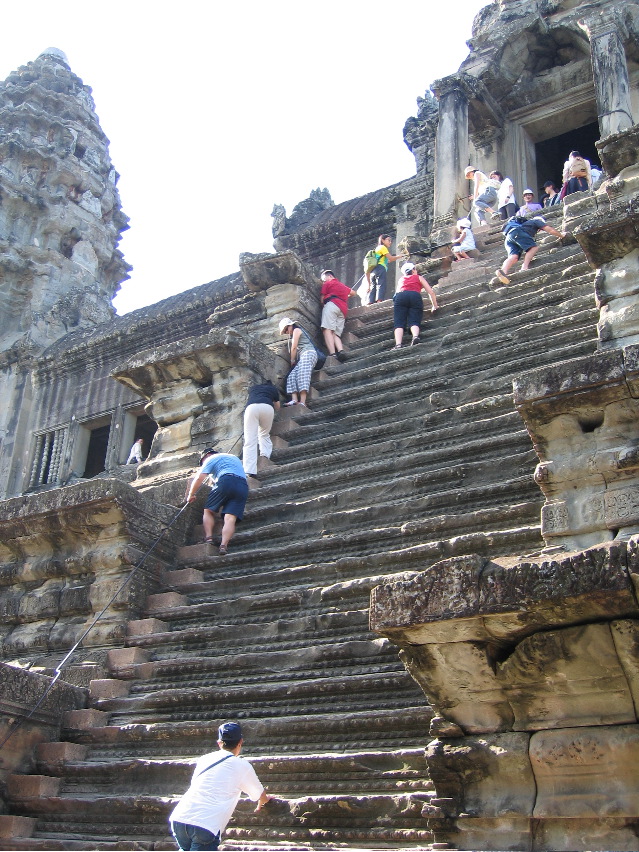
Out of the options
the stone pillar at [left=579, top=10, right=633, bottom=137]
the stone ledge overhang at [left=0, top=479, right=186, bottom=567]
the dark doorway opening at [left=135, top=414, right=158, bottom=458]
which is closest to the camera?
the stone ledge overhang at [left=0, top=479, right=186, bottom=567]

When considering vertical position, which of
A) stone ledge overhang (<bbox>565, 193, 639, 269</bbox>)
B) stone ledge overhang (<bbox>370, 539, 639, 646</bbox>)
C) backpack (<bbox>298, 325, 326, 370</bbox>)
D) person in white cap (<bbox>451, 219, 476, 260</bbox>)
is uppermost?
person in white cap (<bbox>451, 219, 476, 260</bbox>)

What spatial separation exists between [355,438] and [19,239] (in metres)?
19.3

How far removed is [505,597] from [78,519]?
445 centimetres

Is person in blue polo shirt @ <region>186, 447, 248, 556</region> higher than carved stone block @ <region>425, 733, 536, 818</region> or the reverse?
higher

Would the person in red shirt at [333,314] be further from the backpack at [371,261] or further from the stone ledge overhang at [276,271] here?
the backpack at [371,261]

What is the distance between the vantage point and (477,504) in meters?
6.25

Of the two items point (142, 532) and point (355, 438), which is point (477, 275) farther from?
point (142, 532)

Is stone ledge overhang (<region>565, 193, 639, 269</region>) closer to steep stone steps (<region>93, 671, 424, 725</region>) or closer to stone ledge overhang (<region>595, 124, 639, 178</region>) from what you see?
steep stone steps (<region>93, 671, 424, 725</region>)

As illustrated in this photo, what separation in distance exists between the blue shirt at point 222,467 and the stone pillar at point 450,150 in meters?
8.22

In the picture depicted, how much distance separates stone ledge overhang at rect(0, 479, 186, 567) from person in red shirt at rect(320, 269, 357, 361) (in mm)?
3237

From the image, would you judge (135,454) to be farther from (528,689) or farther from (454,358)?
(528,689)

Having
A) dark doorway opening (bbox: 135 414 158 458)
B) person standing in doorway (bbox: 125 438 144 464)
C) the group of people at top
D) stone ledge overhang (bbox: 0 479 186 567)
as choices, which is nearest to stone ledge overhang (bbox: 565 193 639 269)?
stone ledge overhang (bbox: 0 479 186 567)

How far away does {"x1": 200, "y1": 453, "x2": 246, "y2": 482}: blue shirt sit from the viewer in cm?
772

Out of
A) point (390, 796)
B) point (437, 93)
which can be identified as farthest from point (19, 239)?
point (390, 796)
